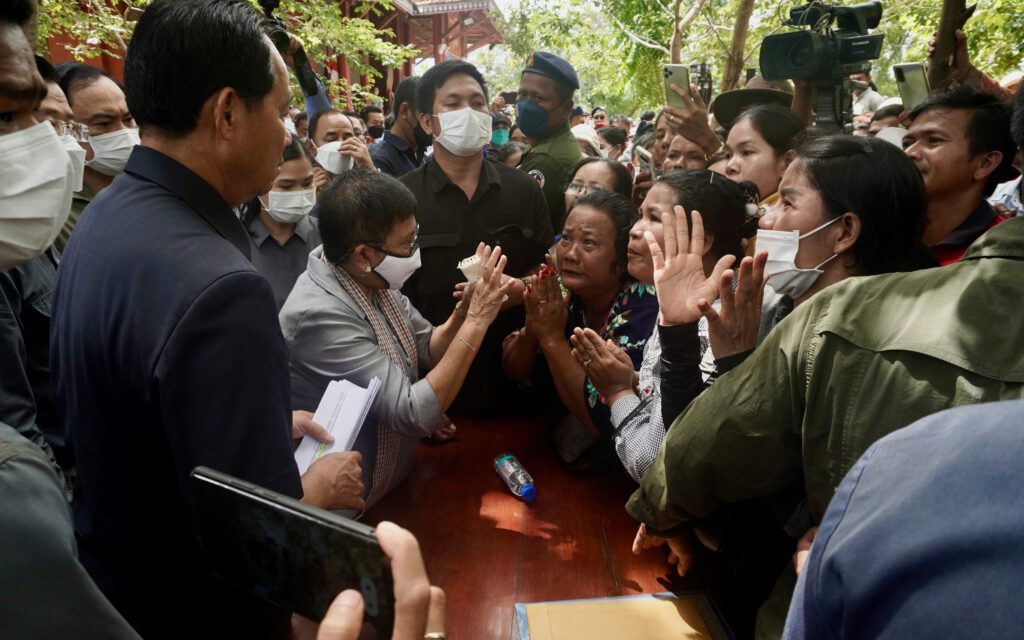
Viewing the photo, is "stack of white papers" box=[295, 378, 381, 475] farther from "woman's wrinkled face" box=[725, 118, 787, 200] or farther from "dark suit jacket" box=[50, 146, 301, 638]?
"woman's wrinkled face" box=[725, 118, 787, 200]

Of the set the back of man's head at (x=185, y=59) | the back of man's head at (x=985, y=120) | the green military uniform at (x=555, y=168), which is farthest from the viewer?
A: the green military uniform at (x=555, y=168)

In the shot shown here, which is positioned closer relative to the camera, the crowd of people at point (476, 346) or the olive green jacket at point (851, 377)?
the crowd of people at point (476, 346)

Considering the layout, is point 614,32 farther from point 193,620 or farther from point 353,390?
point 193,620

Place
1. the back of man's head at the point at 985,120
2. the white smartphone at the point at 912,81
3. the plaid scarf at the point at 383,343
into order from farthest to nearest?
the white smartphone at the point at 912,81 < the back of man's head at the point at 985,120 < the plaid scarf at the point at 383,343

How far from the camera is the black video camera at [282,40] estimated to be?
1.52 m

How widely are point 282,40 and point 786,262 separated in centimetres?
161

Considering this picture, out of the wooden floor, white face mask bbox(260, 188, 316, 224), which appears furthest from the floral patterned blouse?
white face mask bbox(260, 188, 316, 224)

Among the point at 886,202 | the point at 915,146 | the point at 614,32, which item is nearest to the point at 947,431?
the point at 886,202

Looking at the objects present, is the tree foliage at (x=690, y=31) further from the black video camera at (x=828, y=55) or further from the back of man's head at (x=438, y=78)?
the back of man's head at (x=438, y=78)

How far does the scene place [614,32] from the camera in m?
9.41

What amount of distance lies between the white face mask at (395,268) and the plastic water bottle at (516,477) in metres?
0.77

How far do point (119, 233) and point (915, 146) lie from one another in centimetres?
260

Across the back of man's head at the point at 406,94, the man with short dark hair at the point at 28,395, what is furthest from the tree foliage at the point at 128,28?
the man with short dark hair at the point at 28,395

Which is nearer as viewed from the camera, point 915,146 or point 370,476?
point 370,476
